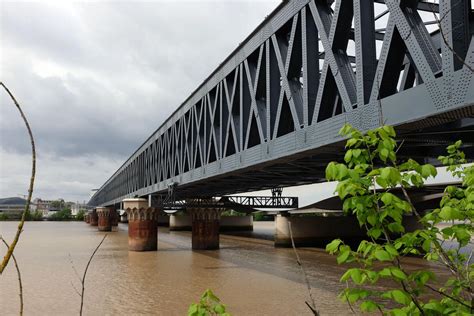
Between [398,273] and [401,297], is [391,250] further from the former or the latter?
[401,297]

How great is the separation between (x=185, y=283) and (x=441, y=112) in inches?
718

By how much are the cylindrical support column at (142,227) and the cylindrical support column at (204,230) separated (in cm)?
415

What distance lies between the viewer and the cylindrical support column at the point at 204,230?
152 ft

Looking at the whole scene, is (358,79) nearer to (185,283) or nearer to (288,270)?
(185,283)

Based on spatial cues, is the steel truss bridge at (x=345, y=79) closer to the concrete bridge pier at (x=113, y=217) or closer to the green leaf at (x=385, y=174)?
the green leaf at (x=385, y=174)

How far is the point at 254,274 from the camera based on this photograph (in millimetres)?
28188

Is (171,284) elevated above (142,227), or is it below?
below

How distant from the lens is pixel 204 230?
1836 inches

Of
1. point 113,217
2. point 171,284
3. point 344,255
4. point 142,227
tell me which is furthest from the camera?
point 113,217

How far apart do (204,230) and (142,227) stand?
648 centimetres

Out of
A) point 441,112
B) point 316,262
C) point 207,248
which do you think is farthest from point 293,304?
point 207,248

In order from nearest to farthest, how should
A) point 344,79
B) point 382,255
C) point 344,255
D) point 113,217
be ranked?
point 382,255
point 344,255
point 344,79
point 113,217

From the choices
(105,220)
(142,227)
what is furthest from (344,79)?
(105,220)

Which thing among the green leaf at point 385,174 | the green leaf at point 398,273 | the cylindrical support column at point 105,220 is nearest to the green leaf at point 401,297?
the green leaf at point 398,273
